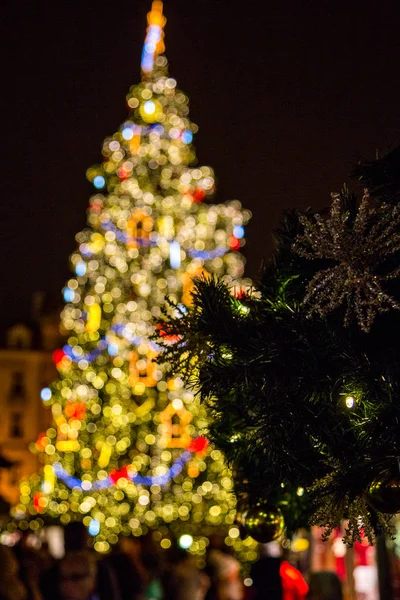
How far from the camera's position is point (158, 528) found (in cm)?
1828

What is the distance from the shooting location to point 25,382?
197 feet

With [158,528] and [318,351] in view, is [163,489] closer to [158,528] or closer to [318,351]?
[158,528]

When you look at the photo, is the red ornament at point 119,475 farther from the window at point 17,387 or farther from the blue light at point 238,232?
the window at point 17,387

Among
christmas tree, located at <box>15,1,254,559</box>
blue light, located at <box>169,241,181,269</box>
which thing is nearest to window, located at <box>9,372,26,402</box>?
christmas tree, located at <box>15,1,254,559</box>

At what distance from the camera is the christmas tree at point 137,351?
1820 cm

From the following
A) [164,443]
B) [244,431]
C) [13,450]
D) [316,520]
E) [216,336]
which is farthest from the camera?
[13,450]

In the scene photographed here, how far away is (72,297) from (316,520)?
17417 mm

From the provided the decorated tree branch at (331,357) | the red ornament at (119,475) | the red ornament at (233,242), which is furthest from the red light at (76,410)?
the decorated tree branch at (331,357)

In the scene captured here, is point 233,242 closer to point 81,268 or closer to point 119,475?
point 81,268

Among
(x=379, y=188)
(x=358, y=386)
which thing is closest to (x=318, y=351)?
(x=358, y=386)

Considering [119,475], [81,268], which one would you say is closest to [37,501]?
[119,475]

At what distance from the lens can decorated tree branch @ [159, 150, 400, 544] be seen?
2.58 meters

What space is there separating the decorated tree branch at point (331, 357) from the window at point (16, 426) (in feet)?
189

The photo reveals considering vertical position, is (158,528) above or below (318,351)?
above
